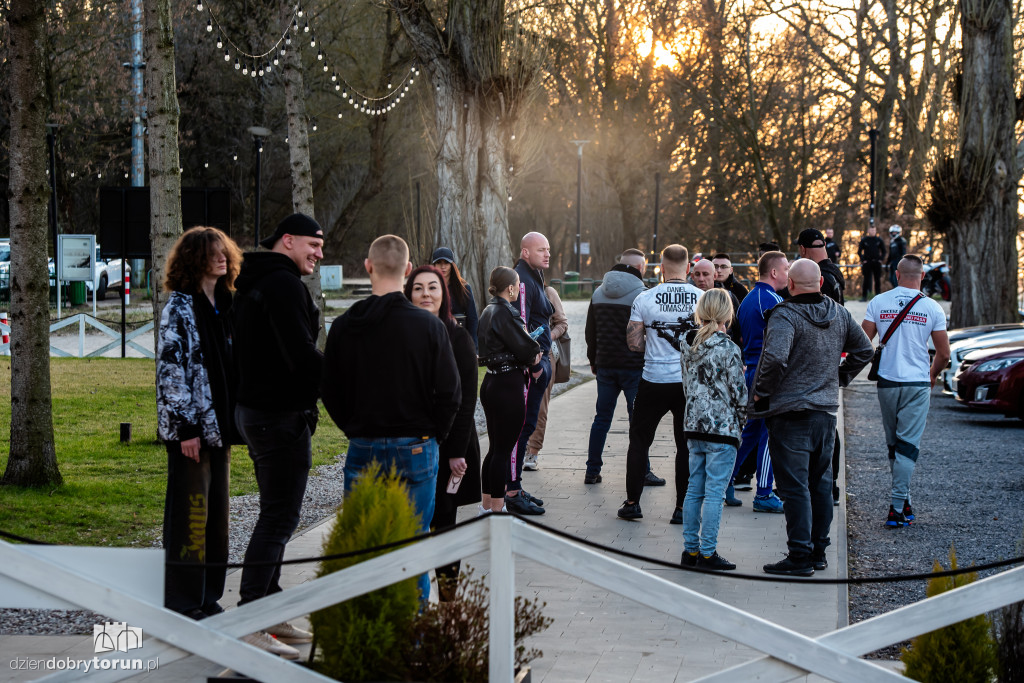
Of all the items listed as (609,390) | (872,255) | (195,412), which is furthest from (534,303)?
(872,255)

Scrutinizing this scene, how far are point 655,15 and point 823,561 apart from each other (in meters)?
34.4

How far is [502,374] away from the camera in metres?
7.73

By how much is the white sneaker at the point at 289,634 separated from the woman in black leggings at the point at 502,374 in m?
2.50

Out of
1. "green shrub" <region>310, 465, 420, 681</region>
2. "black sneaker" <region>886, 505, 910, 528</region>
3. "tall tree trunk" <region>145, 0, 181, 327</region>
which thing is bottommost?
"black sneaker" <region>886, 505, 910, 528</region>

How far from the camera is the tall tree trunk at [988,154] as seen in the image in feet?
69.3

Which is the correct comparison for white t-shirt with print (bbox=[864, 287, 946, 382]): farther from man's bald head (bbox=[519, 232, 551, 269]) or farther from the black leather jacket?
the black leather jacket

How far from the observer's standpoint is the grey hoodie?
676 centimetres

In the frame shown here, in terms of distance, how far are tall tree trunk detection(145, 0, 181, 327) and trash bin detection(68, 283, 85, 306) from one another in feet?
72.4

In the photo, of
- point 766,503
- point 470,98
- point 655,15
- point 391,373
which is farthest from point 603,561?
point 655,15

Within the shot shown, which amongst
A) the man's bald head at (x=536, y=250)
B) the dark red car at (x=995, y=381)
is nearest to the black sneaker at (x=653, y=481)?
the man's bald head at (x=536, y=250)

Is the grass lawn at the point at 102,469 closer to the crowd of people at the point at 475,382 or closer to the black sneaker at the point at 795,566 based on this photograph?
the crowd of people at the point at 475,382

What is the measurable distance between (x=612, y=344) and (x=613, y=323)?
6.9 inches

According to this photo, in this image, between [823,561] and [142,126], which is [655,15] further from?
[823,561]

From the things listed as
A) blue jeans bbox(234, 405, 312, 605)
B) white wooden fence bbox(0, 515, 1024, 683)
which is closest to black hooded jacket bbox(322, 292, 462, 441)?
blue jeans bbox(234, 405, 312, 605)
